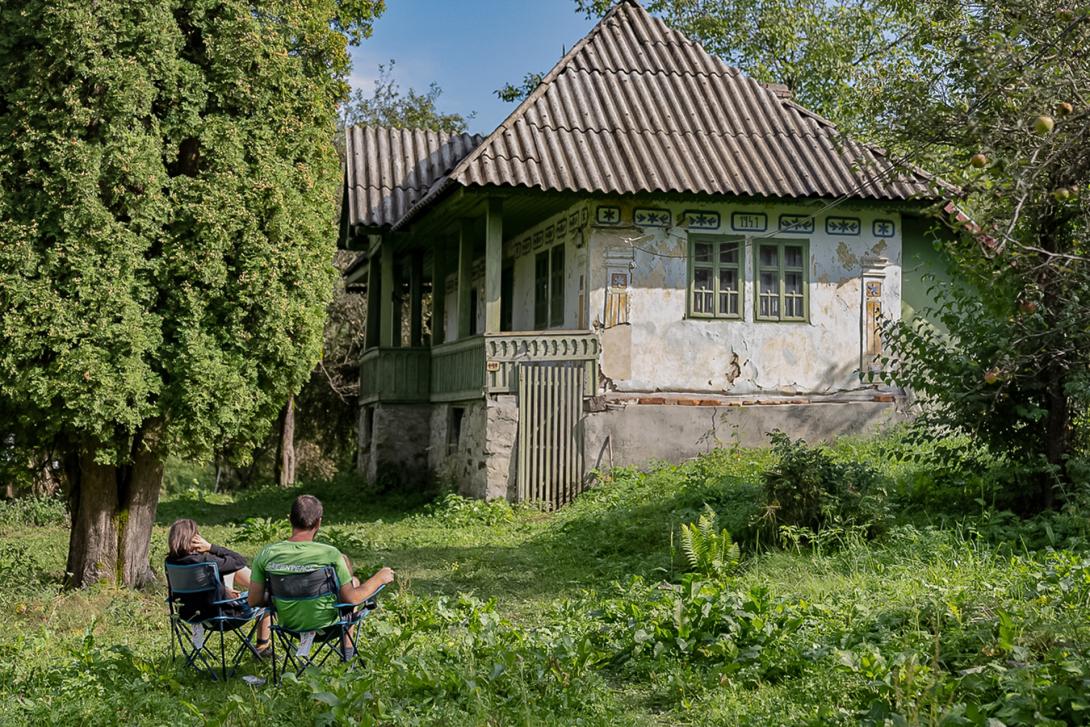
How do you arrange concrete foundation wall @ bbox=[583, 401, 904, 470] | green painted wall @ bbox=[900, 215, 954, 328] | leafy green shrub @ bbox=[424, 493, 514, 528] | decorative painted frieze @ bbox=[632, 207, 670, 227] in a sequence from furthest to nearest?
green painted wall @ bbox=[900, 215, 954, 328], decorative painted frieze @ bbox=[632, 207, 670, 227], concrete foundation wall @ bbox=[583, 401, 904, 470], leafy green shrub @ bbox=[424, 493, 514, 528]

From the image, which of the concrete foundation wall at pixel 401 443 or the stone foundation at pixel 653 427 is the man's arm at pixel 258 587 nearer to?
the stone foundation at pixel 653 427

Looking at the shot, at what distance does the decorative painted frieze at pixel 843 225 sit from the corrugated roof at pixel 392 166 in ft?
22.9

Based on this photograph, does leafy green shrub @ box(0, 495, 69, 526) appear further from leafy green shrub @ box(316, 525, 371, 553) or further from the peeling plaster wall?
the peeling plaster wall

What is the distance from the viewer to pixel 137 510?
412 inches

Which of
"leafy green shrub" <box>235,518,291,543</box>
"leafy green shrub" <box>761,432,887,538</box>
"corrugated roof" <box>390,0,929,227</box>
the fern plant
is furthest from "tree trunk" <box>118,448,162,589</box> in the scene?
"corrugated roof" <box>390,0,929,227</box>

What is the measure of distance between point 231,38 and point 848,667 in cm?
799

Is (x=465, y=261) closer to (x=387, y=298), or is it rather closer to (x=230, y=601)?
(x=387, y=298)

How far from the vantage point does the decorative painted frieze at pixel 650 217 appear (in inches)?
655

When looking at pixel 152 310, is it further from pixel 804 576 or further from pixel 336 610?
pixel 804 576

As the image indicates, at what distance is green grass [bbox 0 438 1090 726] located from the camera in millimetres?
5301

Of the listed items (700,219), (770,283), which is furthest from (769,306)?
(700,219)

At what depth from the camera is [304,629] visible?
6.38m

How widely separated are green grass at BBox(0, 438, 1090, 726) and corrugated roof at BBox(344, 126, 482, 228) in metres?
9.96

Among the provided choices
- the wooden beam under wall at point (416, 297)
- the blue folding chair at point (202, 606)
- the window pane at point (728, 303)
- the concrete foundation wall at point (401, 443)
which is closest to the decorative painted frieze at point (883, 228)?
the window pane at point (728, 303)
